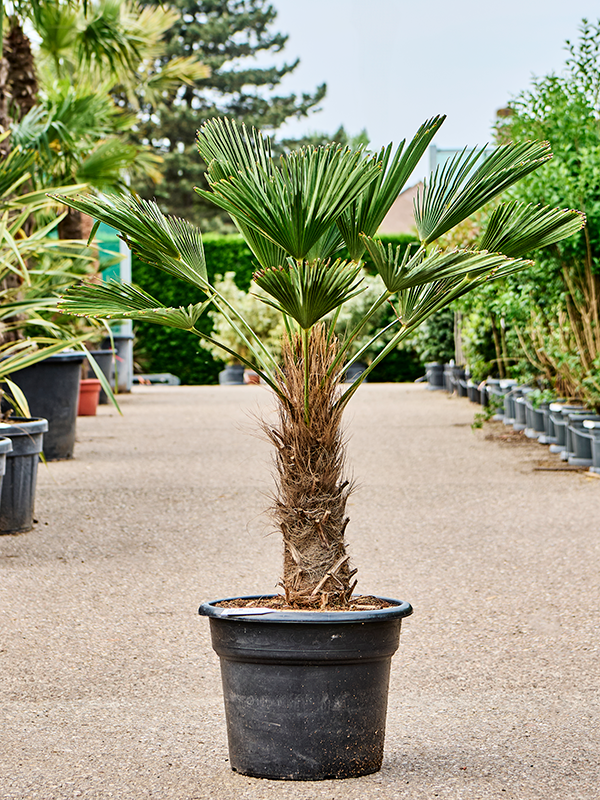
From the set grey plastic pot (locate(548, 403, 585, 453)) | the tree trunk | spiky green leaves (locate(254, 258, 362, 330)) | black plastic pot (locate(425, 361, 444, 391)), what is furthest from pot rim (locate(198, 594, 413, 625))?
black plastic pot (locate(425, 361, 444, 391))

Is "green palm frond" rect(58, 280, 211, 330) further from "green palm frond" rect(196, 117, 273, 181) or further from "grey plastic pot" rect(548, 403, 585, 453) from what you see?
"grey plastic pot" rect(548, 403, 585, 453)

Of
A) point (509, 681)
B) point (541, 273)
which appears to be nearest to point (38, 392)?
point (541, 273)

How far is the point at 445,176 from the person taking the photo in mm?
2678

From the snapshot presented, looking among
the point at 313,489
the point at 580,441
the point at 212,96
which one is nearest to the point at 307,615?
the point at 313,489

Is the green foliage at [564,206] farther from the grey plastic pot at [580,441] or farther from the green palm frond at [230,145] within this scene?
the green palm frond at [230,145]

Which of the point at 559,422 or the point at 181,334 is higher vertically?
the point at 181,334

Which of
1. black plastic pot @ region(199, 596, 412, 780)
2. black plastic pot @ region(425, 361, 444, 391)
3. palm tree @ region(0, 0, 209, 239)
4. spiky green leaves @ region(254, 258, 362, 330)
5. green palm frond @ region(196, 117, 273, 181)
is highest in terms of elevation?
palm tree @ region(0, 0, 209, 239)

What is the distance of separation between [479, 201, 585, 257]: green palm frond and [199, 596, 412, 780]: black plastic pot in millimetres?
1044

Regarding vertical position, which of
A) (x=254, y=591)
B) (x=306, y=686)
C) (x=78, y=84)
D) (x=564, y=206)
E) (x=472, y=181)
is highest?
(x=78, y=84)

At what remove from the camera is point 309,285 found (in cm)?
239

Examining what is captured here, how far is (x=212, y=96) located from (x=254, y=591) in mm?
27634

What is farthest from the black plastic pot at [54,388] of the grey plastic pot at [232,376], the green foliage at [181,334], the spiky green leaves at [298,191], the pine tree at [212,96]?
the pine tree at [212,96]

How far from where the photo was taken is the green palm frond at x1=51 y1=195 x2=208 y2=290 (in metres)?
2.51

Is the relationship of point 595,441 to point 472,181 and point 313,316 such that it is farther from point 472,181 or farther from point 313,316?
point 313,316
